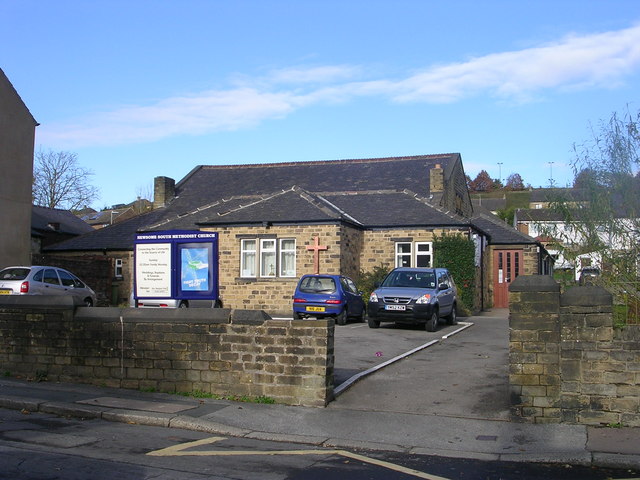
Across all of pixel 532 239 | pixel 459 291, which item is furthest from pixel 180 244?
pixel 532 239

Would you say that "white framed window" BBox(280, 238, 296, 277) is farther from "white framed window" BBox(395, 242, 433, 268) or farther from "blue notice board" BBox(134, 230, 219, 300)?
"blue notice board" BBox(134, 230, 219, 300)

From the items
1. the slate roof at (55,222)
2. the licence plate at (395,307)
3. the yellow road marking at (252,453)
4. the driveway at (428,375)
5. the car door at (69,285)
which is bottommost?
the yellow road marking at (252,453)

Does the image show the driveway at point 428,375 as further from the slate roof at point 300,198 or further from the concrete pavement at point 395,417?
the slate roof at point 300,198

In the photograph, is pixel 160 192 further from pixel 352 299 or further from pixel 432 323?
pixel 432 323

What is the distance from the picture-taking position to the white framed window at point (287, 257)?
1067 inches

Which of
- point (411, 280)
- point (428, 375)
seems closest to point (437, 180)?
point (411, 280)

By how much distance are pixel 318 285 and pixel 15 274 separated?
1009 cm

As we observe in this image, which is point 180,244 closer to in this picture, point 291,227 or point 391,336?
point 391,336

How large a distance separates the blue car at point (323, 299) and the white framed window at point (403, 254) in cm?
754

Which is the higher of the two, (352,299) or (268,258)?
(268,258)

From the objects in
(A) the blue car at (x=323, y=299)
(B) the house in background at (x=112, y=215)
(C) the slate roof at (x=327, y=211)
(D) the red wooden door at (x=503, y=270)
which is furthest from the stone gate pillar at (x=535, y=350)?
(B) the house in background at (x=112, y=215)

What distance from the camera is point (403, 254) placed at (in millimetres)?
28922

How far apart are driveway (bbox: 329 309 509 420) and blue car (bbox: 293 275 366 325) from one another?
3.05 meters

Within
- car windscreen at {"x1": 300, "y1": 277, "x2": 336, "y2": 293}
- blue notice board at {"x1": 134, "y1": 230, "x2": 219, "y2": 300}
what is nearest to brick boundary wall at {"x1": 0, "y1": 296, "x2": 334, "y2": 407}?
blue notice board at {"x1": 134, "y1": 230, "x2": 219, "y2": 300}
